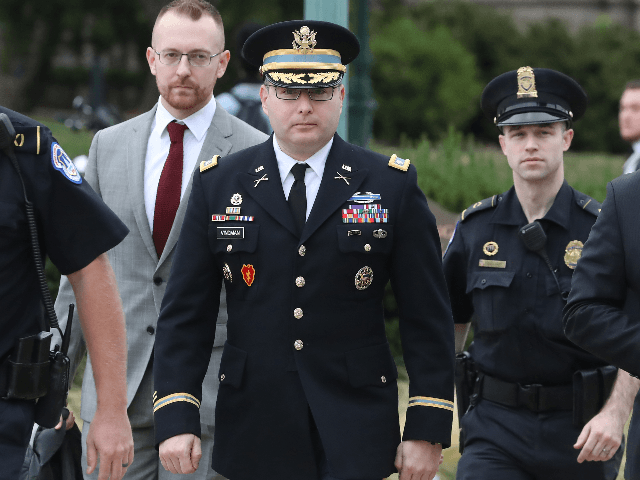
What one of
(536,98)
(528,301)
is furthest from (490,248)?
(536,98)

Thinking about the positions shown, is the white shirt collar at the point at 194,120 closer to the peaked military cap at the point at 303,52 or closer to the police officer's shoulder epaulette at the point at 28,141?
the peaked military cap at the point at 303,52

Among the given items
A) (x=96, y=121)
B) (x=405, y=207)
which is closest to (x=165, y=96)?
(x=405, y=207)

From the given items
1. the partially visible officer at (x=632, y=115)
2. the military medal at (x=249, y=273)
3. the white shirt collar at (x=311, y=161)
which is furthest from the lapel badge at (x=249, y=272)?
the partially visible officer at (x=632, y=115)

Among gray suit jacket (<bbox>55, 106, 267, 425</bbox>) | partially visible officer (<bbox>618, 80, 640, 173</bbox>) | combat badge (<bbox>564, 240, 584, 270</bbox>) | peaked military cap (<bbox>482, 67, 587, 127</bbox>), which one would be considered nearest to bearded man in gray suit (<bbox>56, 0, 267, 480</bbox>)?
gray suit jacket (<bbox>55, 106, 267, 425</bbox>)

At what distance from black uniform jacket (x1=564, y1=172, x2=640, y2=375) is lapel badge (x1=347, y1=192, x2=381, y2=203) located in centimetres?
71

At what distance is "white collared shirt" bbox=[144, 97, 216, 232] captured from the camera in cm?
417

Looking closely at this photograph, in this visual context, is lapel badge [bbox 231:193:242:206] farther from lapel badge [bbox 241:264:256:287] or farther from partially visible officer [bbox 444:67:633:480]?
partially visible officer [bbox 444:67:633:480]

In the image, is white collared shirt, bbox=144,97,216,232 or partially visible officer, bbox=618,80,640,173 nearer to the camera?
white collared shirt, bbox=144,97,216,232

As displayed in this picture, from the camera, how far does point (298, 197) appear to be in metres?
3.41

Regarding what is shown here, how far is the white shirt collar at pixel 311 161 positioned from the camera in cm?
344

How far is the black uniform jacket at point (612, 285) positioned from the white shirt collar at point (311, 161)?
92 cm

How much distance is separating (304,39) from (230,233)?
71cm

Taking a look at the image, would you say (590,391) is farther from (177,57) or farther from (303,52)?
(177,57)

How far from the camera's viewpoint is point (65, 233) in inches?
124
